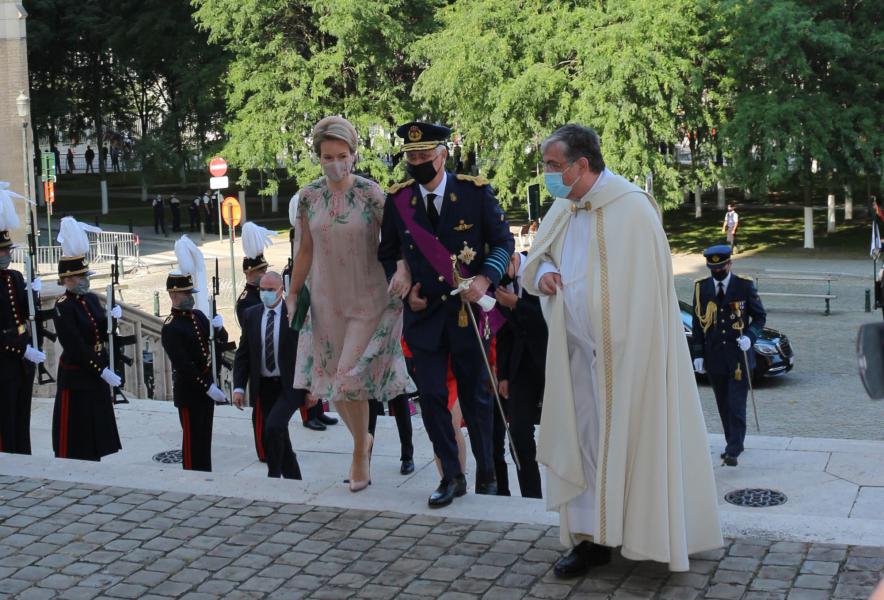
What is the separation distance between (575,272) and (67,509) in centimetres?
325

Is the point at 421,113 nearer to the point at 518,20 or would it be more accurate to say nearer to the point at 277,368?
the point at 518,20

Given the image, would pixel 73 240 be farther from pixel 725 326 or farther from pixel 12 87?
pixel 12 87

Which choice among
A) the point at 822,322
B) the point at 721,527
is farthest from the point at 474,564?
the point at 822,322

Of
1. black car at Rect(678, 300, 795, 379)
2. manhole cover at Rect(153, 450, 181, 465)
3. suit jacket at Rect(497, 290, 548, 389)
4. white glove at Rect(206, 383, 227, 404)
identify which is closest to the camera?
suit jacket at Rect(497, 290, 548, 389)

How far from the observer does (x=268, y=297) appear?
33.7 feet

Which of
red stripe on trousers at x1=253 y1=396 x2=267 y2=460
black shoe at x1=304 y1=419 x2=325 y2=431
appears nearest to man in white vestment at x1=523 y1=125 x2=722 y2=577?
red stripe on trousers at x1=253 y1=396 x2=267 y2=460

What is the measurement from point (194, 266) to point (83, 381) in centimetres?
147

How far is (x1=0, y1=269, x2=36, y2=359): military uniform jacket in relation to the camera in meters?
10.5

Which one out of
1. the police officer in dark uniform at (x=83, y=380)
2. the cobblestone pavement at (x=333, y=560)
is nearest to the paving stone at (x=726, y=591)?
the cobblestone pavement at (x=333, y=560)

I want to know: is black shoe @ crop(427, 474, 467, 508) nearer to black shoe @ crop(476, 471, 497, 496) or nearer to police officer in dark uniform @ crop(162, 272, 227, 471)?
black shoe @ crop(476, 471, 497, 496)

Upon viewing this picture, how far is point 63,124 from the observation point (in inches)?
2207

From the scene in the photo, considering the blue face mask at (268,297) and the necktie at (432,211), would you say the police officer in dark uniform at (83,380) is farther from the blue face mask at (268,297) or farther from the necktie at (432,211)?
the necktie at (432,211)

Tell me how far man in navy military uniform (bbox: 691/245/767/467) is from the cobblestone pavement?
5.91 metres

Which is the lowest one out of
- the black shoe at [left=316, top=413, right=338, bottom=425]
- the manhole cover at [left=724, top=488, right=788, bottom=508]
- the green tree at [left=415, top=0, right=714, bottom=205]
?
the manhole cover at [left=724, top=488, right=788, bottom=508]
